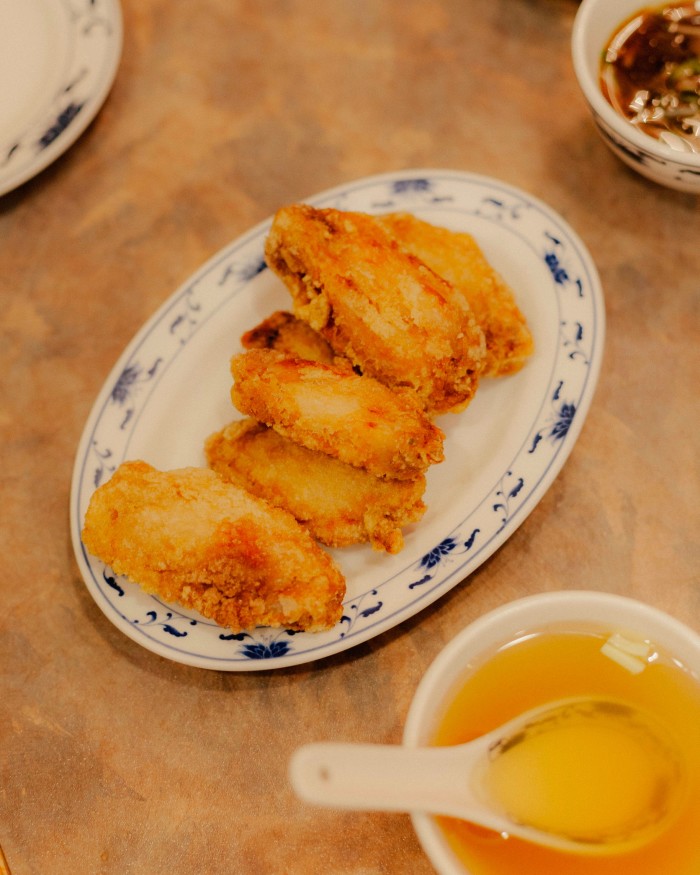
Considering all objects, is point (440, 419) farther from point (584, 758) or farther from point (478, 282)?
point (584, 758)

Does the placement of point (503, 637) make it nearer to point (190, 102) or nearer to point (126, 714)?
point (126, 714)

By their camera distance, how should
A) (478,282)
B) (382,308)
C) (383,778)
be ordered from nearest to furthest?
(383,778), (382,308), (478,282)

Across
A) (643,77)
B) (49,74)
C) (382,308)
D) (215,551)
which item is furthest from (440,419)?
(49,74)

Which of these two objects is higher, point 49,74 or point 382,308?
point 49,74

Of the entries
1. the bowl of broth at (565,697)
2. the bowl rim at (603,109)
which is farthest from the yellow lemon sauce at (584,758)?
the bowl rim at (603,109)

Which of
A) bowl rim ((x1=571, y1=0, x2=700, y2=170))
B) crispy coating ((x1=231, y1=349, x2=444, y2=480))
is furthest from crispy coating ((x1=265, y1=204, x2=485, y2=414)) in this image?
bowl rim ((x1=571, y1=0, x2=700, y2=170))

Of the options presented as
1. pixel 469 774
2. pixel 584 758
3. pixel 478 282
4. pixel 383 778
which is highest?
pixel 478 282

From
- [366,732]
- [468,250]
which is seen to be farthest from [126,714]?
[468,250]

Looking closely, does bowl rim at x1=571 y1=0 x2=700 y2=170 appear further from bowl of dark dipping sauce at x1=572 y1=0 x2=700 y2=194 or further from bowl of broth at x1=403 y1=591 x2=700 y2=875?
bowl of broth at x1=403 y1=591 x2=700 y2=875
